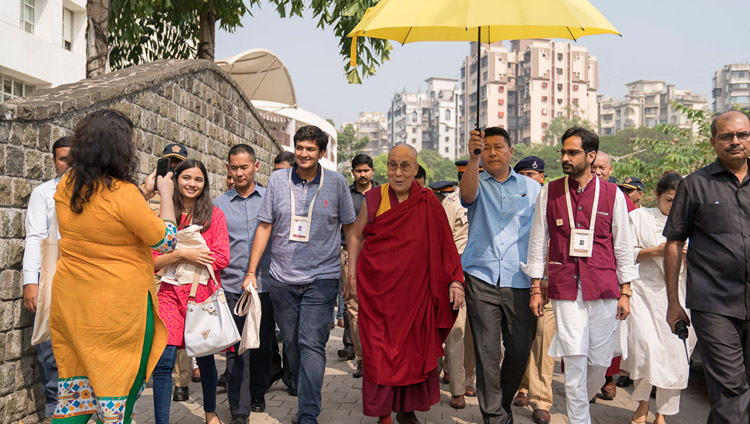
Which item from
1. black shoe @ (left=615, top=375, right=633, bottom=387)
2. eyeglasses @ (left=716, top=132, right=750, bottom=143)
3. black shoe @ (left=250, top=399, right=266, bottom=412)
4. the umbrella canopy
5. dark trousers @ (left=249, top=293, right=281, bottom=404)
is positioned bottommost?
black shoe @ (left=615, top=375, right=633, bottom=387)

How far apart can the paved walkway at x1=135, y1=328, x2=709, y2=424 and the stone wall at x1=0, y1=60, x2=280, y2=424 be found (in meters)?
0.95

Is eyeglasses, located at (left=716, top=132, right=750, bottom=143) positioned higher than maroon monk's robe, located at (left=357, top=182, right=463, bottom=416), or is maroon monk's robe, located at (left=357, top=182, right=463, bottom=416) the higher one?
eyeglasses, located at (left=716, top=132, right=750, bottom=143)

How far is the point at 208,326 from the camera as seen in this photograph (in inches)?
192

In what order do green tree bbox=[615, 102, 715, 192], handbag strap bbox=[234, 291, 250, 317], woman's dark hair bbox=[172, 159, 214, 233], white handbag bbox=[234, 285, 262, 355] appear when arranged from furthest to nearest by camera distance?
green tree bbox=[615, 102, 715, 192]
handbag strap bbox=[234, 291, 250, 317]
white handbag bbox=[234, 285, 262, 355]
woman's dark hair bbox=[172, 159, 214, 233]

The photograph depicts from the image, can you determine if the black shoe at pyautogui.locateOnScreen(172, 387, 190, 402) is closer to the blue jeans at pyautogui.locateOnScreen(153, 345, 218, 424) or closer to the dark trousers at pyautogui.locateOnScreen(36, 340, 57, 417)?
the dark trousers at pyautogui.locateOnScreen(36, 340, 57, 417)

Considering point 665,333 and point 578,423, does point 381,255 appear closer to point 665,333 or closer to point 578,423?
point 578,423

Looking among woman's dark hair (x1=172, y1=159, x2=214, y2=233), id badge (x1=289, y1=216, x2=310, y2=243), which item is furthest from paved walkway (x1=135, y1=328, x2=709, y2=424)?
woman's dark hair (x1=172, y1=159, x2=214, y2=233)

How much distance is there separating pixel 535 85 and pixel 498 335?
425 ft

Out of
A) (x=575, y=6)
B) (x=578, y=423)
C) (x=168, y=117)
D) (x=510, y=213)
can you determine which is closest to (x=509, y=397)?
(x=578, y=423)

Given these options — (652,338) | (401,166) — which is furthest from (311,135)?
(652,338)

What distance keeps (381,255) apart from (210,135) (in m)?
5.26

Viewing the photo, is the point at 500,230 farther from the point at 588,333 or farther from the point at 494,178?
the point at 588,333

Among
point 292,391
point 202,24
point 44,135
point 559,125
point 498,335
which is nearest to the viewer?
point 498,335

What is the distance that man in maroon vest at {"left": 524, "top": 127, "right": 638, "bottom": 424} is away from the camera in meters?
4.88
